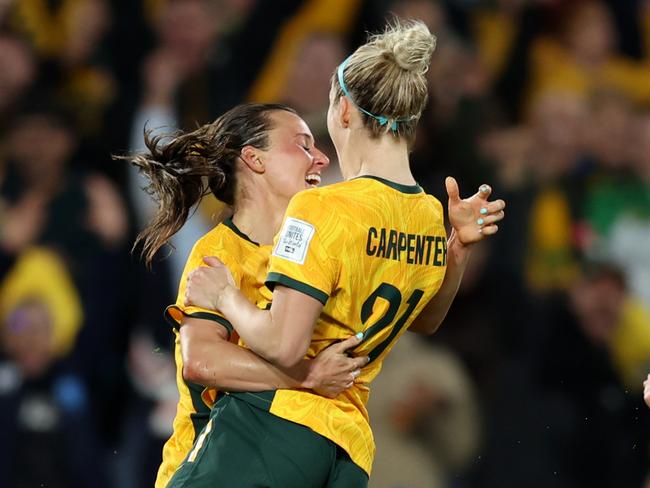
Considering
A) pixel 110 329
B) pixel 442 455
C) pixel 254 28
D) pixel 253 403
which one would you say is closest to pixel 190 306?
pixel 253 403

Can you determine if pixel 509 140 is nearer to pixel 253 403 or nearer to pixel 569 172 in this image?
pixel 569 172

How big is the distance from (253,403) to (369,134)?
76cm

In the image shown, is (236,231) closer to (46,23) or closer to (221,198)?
(221,198)

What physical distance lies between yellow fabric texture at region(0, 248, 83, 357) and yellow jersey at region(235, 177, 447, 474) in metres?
3.80

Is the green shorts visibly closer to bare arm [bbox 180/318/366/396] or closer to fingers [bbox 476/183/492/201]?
bare arm [bbox 180/318/366/396]

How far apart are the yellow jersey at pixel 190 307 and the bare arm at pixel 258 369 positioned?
0.13 m

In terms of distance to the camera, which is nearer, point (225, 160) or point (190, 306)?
point (190, 306)

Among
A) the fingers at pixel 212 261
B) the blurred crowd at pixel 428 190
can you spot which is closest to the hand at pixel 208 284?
the fingers at pixel 212 261

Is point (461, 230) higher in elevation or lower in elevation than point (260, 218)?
higher

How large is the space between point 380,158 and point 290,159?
1.81 feet

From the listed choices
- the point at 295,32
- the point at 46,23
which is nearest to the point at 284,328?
the point at 295,32

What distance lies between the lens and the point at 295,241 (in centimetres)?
275

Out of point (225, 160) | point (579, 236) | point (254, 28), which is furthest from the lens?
point (254, 28)

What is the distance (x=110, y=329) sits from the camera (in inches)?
258
